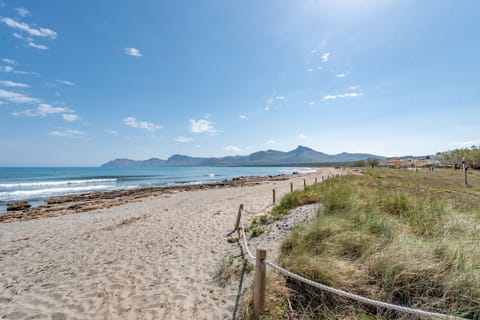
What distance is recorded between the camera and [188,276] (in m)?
4.50

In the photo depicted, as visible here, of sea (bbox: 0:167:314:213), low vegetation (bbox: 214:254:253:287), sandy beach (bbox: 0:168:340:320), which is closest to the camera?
sandy beach (bbox: 0:168:340:320)

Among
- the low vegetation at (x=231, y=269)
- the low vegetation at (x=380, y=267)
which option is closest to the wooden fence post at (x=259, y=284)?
the low vegetation at (x=380, y=267)

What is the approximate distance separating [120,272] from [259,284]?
3786 millimetres

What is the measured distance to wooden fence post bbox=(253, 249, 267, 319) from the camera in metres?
2.71

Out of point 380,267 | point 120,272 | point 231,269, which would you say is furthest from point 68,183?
point 380,267

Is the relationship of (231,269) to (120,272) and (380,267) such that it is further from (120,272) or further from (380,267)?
(380,267)

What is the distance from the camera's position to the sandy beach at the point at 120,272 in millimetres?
3584

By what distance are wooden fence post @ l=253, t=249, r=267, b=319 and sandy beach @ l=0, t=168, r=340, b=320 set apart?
2.13ft

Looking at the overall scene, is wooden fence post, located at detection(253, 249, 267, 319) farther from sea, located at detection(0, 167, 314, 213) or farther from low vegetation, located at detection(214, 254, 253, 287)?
sea, located at detection(0, 167, 314, 213)

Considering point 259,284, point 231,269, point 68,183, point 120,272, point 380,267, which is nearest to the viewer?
point 259,284

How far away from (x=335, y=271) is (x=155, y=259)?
4422mm

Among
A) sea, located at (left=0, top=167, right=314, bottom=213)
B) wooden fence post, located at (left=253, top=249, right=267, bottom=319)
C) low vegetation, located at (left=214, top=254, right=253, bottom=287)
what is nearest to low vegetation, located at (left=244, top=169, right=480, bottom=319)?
wooden fence post, located at (left=253, top=249, right=267, bottom=319)

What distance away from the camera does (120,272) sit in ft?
15.9

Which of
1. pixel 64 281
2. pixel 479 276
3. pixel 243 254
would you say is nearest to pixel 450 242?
pixel 479 276
